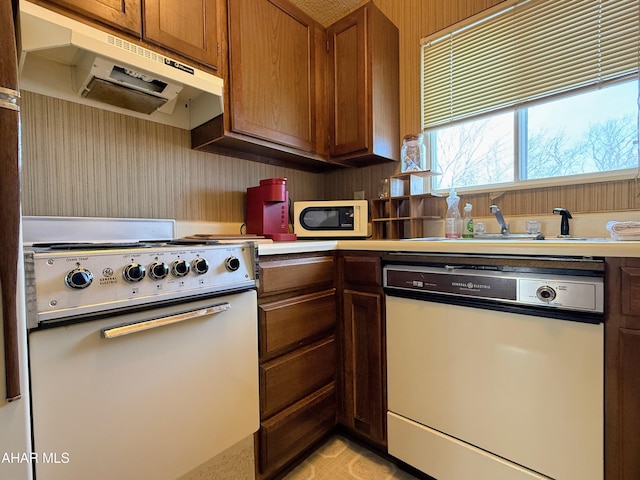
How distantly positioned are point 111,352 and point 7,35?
704 mm

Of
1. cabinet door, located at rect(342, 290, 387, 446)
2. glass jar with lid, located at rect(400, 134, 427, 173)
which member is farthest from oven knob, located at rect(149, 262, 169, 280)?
glass jar with lid, located at rect(400, 134, 427, 173)

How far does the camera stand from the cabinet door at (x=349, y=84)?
175 cm

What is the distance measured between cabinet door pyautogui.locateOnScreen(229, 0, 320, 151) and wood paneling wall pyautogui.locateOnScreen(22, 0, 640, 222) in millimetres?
319

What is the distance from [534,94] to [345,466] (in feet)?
6.42

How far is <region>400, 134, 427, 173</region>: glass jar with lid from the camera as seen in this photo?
177 centimetres

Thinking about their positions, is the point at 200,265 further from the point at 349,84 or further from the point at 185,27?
the point at 349,84

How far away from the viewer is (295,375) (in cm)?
126

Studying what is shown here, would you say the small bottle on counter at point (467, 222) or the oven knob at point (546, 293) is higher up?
the small bottle on counter at point (467, 222)

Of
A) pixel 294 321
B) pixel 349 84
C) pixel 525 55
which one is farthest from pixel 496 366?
A: pixel 349 84

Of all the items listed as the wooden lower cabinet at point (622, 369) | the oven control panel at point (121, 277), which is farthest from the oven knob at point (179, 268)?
the wooden lower cabinet at point (622, 369)

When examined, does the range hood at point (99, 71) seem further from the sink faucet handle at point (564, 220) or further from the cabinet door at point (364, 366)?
the sink faucet handle at point (564, 220)

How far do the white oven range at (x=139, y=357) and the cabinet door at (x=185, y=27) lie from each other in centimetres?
89

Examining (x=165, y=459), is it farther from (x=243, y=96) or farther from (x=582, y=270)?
(x=243, y=96)

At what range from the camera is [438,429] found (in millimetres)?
1138
